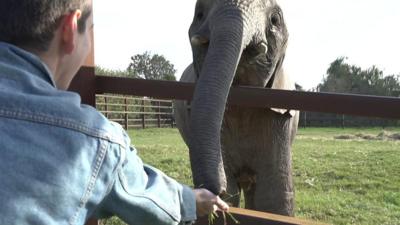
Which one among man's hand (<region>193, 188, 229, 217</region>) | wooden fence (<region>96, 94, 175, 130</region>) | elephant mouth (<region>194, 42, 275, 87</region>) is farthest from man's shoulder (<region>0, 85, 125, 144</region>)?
wooden fence (<region>96, 94, 175, 130</region>)

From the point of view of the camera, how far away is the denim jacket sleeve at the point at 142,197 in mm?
1148

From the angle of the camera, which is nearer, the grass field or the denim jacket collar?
the denim jacket collar

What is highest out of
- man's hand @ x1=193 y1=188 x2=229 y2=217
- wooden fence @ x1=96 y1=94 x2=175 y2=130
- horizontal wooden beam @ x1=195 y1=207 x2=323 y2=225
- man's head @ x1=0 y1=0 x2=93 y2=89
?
man's head @ x1=0 y1=0 x2=93 y2=89

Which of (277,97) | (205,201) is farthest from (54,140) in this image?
(277,97)

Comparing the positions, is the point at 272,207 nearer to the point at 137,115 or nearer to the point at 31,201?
the point at 31,201

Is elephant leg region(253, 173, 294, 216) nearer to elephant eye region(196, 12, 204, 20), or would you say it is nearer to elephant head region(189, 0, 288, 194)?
elephant head region(189, 0, 288, 194)

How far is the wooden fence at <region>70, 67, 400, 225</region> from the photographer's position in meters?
1.89

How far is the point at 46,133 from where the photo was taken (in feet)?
3.41

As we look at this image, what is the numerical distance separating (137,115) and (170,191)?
26.0 m

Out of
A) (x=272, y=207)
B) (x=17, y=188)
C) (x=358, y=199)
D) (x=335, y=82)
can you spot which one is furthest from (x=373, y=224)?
(x=335, y=82)

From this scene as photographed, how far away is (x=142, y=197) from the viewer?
3.89ft

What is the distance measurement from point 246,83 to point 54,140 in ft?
7.84

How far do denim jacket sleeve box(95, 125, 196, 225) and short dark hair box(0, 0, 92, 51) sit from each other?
10.0 inches

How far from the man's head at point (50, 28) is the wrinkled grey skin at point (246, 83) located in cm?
67
